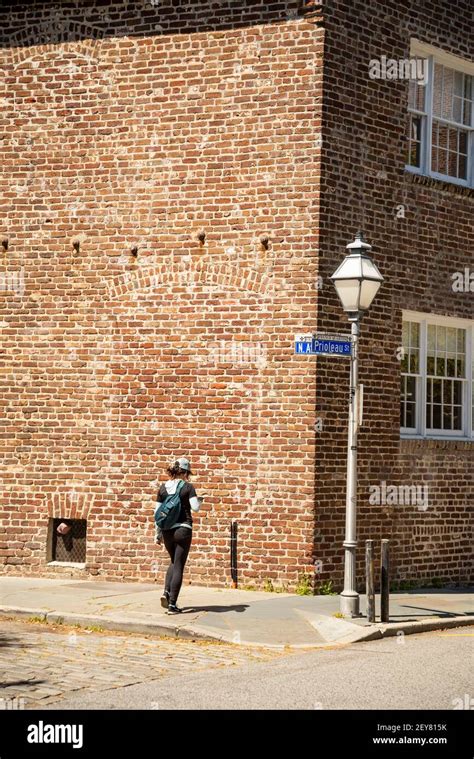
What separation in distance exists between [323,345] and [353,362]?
1.63 feet

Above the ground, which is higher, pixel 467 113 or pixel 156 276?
pixel 467 113

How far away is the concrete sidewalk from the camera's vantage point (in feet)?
41.3

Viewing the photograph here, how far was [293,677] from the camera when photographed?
10.2 metres

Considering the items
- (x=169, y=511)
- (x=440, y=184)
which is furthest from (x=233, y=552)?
(x=440, y=184)

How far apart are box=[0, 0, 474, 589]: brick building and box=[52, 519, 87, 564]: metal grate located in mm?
36

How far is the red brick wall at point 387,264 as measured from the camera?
1589 centimetres

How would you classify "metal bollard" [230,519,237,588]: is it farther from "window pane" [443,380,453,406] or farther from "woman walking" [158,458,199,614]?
"window pane" [443,380,453,406]

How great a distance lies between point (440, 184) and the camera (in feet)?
58.8

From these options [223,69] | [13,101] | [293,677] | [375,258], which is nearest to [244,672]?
[293,677]

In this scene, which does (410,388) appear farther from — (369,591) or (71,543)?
(71,543)

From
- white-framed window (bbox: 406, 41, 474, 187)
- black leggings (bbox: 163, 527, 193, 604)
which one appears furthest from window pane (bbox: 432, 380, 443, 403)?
black leggings (bbox: 163, 527, 193, 604)
